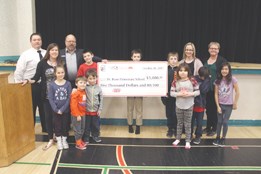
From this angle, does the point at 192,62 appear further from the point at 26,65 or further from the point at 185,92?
the point at 26,65

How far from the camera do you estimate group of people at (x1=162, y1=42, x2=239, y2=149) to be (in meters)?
3.96

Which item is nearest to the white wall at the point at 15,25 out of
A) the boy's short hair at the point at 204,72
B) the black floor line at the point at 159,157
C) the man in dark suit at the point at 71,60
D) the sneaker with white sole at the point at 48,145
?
the man in dark suit at the point at 71,60

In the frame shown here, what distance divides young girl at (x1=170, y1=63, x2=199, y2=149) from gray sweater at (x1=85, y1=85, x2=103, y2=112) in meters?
1.13

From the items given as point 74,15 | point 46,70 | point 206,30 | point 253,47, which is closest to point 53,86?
point 46,70

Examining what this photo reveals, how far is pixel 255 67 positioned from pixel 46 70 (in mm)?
3697

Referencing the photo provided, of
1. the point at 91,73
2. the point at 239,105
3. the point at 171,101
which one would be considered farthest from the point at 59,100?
the point at 239,105

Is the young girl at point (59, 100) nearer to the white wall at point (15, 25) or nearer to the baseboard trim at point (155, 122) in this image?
the baseboard trim at point (155, 122)

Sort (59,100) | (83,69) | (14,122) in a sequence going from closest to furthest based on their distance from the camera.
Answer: (14,122) < (59,100) < (83,69)

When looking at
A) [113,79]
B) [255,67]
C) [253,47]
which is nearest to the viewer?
Result: [113,79]

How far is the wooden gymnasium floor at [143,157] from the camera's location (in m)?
3.37

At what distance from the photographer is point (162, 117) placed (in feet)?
16.9

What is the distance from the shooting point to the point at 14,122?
355 centimetres

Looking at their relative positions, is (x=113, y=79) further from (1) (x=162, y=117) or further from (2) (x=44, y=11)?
(2) (x=44, y=11)

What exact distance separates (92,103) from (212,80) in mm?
1937
